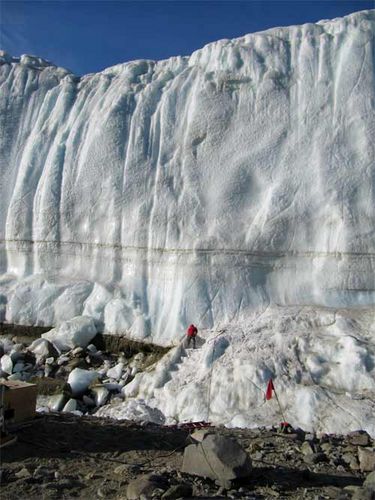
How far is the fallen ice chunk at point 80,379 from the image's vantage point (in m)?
10.7

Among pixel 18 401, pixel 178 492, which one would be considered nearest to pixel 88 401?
pixel 18 401

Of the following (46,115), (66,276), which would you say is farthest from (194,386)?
(46,115)

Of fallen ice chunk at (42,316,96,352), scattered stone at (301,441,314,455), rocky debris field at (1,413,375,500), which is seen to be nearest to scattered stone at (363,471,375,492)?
rocky debris field at (1,413,375,500)

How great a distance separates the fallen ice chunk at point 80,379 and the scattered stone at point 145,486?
240 inches

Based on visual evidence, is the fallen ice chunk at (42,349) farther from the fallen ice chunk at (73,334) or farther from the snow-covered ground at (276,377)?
the snow-covered ground at (276,377)

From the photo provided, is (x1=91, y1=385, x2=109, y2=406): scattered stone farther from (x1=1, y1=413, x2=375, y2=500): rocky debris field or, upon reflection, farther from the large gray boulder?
the large gray boulder

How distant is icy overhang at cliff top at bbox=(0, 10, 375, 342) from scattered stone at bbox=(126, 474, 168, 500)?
6834mm

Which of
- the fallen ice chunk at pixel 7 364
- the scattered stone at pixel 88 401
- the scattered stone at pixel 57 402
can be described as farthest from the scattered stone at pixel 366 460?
the fallen ice chunk at pixel 7 364

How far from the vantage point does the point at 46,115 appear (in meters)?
16.4

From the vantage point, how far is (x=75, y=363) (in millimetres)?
11641

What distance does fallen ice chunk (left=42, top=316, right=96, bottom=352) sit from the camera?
1223 centimetres

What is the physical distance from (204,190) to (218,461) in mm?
8643

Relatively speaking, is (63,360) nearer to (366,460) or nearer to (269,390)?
(269,390)

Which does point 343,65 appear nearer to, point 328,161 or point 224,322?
point 328,161
